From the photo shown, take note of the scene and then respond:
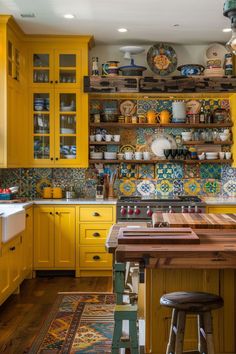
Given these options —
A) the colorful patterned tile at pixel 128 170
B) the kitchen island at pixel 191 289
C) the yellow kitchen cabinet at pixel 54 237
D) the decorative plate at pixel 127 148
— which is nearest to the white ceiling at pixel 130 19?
the decorative plate at pixel 127 148

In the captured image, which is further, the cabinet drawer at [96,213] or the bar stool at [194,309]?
the cabinet drawer at [96,213]

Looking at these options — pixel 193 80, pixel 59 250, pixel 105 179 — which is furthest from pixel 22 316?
pixel 193 80

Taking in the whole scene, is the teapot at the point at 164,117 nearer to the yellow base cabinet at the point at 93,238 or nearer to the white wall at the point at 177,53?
the white wall at the point at 177,53

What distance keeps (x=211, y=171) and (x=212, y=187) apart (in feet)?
0.65

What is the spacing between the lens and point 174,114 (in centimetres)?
630

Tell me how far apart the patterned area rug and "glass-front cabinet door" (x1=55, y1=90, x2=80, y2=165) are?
1738 millimetres

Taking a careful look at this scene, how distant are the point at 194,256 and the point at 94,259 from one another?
3.64m

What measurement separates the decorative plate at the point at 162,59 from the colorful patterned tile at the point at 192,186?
134 cm

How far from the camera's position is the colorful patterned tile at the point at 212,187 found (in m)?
6.40

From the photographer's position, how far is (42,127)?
6.14 meters

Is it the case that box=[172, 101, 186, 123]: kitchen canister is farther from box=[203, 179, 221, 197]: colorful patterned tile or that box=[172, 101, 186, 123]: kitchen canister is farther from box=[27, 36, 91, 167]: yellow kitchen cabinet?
box=[27, 36, 91, 167]: yellow kitchen cabinet

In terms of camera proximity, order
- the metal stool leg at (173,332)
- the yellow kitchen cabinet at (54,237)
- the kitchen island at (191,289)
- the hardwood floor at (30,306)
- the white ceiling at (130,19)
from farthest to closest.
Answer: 1. the yellow kitchen cabinet at (54,237)
2. the white ceiling at (130,19)
3. the hardwood floor at (30,306)
4. the kitchen island at (191,289)
5. the metal stool leg at (173,332)

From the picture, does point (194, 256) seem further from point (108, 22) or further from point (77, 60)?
point (77, 60)

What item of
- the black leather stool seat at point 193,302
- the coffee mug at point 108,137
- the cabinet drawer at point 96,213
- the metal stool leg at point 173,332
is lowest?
the metal stool leg at point 173,332
